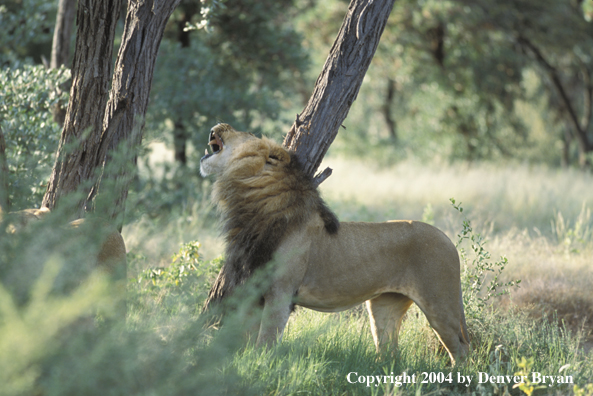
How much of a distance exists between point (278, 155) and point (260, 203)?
1.23 ft

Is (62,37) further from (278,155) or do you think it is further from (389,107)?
(389,107)

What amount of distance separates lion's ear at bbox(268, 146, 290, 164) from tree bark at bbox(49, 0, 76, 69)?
4.16 metres

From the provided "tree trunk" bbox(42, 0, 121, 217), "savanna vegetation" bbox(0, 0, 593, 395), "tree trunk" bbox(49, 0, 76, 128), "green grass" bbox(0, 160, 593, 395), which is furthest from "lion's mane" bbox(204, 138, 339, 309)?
"tree trunk" bbox(49, 0, 76, 128)

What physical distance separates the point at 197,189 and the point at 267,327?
6.74 m

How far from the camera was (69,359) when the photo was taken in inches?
76.8

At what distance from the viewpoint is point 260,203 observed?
149 inches

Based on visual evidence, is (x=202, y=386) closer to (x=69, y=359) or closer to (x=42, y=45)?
(x=69, y=359)

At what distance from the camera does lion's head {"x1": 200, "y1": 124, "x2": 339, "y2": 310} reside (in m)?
3.74

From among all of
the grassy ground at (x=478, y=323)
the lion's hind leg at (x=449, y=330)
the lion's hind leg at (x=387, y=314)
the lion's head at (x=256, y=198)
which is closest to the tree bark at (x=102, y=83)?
the lion's head at (x=256, y=198)

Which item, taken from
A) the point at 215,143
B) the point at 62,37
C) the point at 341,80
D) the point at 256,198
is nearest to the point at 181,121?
the point at 62,37

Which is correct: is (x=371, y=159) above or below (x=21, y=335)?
above

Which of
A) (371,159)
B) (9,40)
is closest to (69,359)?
(9,40)

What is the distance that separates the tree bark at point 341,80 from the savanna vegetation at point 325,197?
0.91ft

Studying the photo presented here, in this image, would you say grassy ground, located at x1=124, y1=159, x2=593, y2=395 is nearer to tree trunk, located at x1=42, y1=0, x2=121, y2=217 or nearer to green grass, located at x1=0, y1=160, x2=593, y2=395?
green grass, located at x1=0, y1=160, x2=593, y2=395
